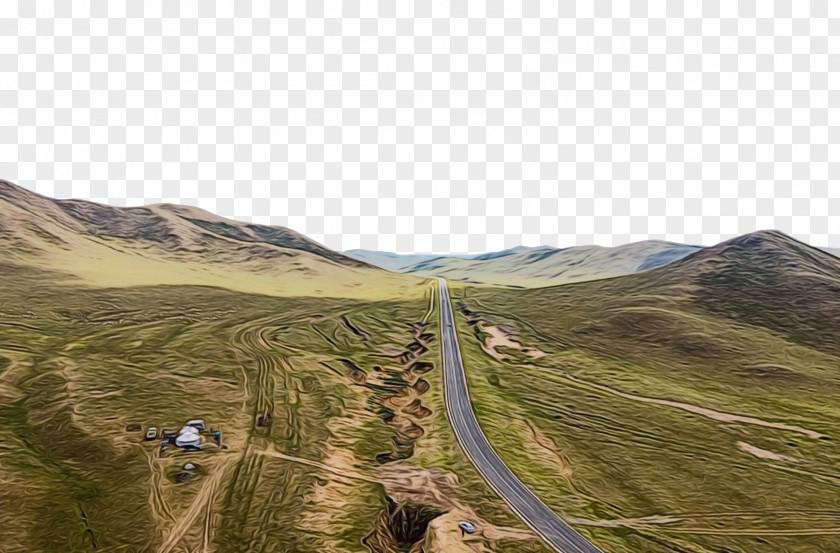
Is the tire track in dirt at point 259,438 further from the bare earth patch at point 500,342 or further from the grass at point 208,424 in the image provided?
the bare earth patch at point 500,342

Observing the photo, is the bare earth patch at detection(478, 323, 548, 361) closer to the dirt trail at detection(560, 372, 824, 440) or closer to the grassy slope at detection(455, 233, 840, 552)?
the grassy slope at detection(455, 233, 840, 552)

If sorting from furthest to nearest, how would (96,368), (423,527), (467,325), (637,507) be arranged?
(467,325) → (96,368) → (637,507) → (423,527)

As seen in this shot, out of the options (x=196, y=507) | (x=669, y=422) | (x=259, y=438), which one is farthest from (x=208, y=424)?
(x=669, y=422)

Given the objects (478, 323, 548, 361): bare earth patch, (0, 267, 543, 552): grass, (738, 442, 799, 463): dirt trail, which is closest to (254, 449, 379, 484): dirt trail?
(0, 267, 543, 552): grass

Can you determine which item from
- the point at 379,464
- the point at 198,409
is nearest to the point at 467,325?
the point at 379,464

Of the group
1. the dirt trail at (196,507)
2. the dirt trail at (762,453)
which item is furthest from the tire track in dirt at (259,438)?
the dirt trail at (762,453)

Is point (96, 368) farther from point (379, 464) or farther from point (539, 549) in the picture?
point (539, 549)
